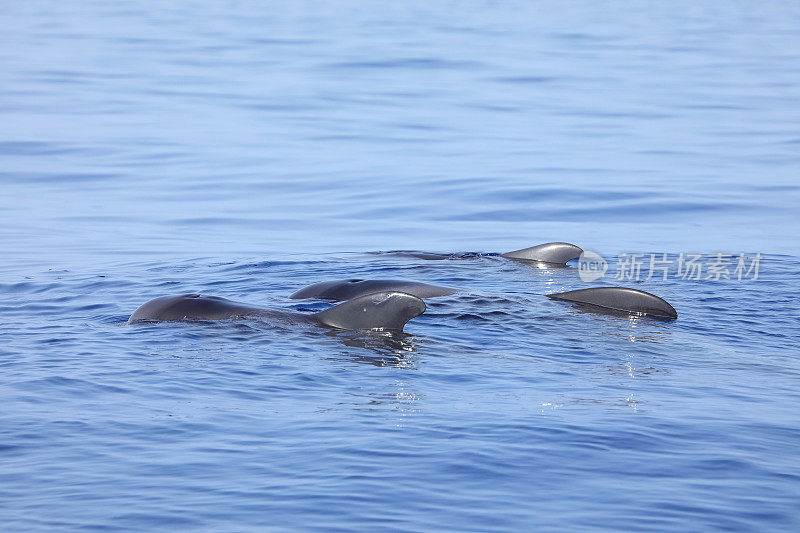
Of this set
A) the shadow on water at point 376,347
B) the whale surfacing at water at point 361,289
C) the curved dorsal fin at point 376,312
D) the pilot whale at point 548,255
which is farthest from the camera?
the pilot whale at point 548,255

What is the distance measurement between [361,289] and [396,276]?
7.34 feet

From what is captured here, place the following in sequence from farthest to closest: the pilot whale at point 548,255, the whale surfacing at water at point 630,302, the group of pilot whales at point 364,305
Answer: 1. the pilot whale at point 548,255
2. the whale surfacing at water at point 630,302
3. the group of pilot whales at point 364,305

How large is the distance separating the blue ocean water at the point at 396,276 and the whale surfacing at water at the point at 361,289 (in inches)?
14.0

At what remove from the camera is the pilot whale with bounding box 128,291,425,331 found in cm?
1031

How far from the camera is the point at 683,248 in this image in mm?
17031

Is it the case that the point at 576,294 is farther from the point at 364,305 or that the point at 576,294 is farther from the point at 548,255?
the point at 548,255

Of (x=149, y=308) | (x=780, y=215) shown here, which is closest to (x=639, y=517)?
(x=149, y=308)

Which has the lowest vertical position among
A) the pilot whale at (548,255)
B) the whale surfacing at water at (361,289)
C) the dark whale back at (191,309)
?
the dark whale back at (191,309)

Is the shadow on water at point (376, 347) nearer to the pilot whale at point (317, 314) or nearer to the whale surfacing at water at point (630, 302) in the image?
the pilot whale at point (317, 314)

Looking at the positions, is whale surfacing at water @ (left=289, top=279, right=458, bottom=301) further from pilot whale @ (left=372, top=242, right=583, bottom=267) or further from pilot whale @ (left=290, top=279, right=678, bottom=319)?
pilot whale @ (left=372, top=242, right=583, bottom=267)

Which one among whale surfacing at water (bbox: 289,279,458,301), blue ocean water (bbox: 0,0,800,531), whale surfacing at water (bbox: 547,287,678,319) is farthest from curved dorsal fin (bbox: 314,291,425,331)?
whale surfacing at water (bbox: 547,287,678,319)

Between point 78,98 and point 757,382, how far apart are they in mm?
26262

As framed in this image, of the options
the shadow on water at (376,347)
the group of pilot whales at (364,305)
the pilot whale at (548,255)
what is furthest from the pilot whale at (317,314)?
the pilot whale at (548,255)

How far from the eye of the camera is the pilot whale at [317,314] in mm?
10312
